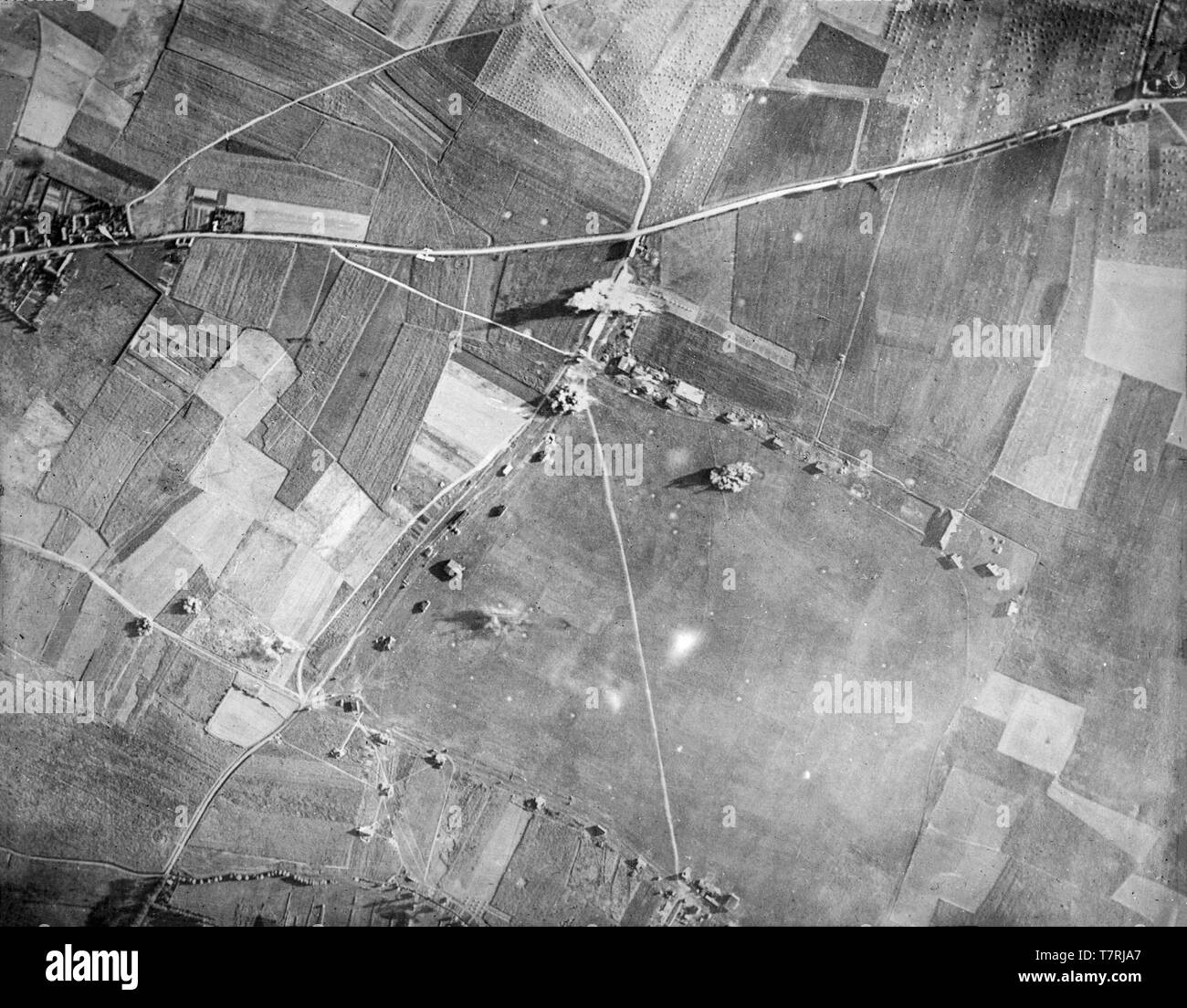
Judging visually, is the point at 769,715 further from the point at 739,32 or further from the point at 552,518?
the point at 739,32

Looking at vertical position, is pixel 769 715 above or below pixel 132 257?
below

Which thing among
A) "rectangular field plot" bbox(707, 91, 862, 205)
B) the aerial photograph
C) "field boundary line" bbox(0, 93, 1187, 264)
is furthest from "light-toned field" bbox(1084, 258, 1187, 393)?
"rectangular field plot" bbox(707, 91, 862, 205)

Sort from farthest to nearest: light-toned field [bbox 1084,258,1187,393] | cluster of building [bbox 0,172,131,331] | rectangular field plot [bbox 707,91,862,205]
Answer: light-toned field [bbox 1084,258,1187,393] → rectangular field plot [bbox 707,91,862,205] → cluster of building [bbox 0,172,131,331]

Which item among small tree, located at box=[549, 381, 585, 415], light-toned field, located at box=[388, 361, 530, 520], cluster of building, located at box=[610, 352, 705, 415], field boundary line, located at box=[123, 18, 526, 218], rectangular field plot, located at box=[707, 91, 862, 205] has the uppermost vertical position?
rectangular field plot, located at box=[707, 91, 862, 205]

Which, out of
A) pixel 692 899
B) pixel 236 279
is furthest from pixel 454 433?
pixel 692 899

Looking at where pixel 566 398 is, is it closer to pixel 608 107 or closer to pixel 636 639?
pixel 636 639

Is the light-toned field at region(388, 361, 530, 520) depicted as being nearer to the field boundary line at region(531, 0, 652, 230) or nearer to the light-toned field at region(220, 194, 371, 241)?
the light-toned field at region(220, 194, 371, 241)

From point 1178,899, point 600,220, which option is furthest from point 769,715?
point 600,220
